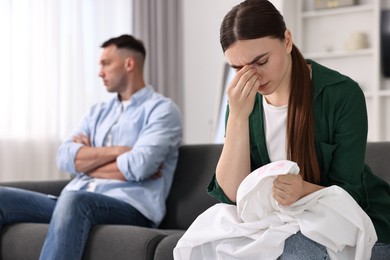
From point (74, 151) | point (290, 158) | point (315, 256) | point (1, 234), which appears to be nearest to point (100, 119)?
point (74, 151)

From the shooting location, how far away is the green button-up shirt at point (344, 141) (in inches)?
72.5

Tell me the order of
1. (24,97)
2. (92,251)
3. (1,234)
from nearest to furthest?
1. (92,251)
2. (1,234)
3. (24,97)

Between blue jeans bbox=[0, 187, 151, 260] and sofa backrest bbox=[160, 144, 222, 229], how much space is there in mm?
140

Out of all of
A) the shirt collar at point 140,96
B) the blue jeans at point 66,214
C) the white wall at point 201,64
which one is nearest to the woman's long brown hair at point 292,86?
the blue jeans at point 66,214

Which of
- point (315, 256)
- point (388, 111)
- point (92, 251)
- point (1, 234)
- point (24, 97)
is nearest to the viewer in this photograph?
point (315, 256)

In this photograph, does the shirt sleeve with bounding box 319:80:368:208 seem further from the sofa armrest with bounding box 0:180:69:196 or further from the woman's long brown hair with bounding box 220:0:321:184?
the sofa armrest with bounding box 0:180:69:196

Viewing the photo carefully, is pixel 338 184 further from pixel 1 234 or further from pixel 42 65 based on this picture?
pixel 42 65

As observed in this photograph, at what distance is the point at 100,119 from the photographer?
11.0ft

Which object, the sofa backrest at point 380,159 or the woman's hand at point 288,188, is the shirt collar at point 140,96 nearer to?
the sofa backrest at point 380,159

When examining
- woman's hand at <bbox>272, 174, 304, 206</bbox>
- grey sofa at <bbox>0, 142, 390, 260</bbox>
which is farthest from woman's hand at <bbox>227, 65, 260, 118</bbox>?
grey sofa at <bbox>0, 142, 390, 260</bbox>

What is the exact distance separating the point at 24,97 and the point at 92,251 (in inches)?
97.0

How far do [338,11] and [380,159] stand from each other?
11.2 ft

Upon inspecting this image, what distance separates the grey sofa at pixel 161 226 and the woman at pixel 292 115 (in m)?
0.58

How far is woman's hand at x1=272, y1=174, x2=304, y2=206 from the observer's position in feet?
5.49
